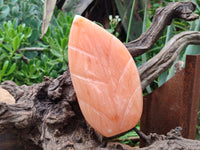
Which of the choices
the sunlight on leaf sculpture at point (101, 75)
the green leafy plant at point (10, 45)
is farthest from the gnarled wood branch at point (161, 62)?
the green leafy plant at point (10, 45)

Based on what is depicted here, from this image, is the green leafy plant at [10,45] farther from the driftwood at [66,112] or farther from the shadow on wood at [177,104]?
the shadow on wood at [177,104]

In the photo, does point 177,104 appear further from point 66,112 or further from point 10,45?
point 10,45

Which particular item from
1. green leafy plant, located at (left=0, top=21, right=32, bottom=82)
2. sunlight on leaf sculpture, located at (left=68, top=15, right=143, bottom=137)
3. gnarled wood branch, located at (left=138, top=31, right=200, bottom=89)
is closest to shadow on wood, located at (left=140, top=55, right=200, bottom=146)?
gnarled wood branch, located at (left=138, top=31, right=200, bottom=89)

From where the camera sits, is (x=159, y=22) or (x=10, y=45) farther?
(x=10, y=45)

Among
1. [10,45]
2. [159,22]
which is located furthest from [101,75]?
[10,45]

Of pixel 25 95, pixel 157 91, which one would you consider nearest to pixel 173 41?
pixel 157 91

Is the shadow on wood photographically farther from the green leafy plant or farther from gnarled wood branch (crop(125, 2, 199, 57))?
the green leafy plant
